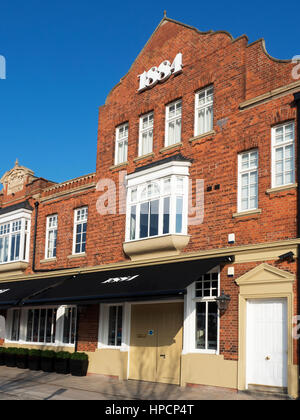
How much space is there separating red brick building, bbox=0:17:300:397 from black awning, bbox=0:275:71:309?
11 centimetres

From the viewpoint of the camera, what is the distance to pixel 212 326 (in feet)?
50.6

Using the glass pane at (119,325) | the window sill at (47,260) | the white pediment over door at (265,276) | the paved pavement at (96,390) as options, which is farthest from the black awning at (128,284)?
the paved pavement at (96,390)

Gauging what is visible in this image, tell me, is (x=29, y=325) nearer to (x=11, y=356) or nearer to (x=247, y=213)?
(x=11, y=356)

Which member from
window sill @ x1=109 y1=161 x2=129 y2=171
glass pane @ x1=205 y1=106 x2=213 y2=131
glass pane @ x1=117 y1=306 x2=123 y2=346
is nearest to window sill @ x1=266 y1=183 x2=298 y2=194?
glass pane @ x1=205 y1=106 x2=213 y2=131

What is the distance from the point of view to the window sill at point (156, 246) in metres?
16.7

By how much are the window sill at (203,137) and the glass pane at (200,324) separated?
208 inches

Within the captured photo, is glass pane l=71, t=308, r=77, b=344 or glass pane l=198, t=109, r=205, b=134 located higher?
glass pane l=198, t=109, r=205, b=134

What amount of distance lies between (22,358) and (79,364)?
3634 millimetres

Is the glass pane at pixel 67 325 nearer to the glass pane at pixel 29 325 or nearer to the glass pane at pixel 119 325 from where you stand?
the glass pane at pixel 29 325

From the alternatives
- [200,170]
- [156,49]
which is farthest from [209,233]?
[156,49]

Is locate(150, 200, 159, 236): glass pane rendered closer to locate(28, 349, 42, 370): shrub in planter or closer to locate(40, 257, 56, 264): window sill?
locate(40, 257, 56, 264): window sill

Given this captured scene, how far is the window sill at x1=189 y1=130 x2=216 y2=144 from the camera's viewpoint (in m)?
16.7

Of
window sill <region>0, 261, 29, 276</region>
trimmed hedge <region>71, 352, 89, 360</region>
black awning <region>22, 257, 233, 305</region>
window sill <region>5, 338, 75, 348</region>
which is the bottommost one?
trimmed hedge <region>71, 352, 89, 360</region>

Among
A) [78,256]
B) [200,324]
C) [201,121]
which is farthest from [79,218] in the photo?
[200,324]
